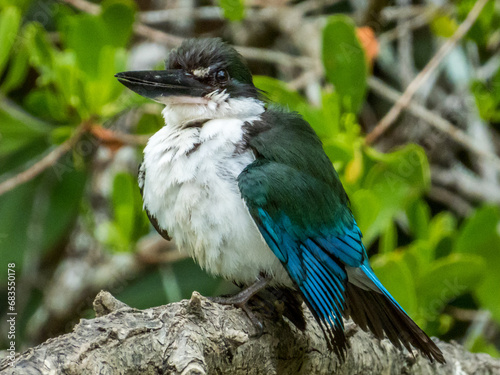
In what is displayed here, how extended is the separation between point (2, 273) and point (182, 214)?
178 cm

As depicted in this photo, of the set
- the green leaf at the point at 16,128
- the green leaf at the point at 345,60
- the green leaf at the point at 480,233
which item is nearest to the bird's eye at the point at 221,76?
the green leaf at the point at 345,60

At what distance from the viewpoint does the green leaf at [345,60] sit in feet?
8.61

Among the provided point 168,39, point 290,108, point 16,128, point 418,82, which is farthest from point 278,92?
point 16,128

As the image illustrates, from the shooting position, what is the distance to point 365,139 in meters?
2.85

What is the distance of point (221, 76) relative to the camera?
230 cm

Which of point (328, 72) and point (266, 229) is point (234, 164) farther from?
point (328, 72)

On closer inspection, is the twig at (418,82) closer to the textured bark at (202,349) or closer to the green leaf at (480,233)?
the green leaf at (480,233)

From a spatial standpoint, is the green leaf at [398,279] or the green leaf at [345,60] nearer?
the green leaf at [398,279]

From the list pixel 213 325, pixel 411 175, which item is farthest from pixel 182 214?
pixel 411 175

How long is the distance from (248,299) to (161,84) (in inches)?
29.2

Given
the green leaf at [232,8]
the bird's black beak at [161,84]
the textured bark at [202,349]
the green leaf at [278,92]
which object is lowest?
the textured bark at [202,349]

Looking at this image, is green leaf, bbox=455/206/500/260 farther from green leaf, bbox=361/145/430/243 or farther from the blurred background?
green leaf, bbox=361/145/430/243

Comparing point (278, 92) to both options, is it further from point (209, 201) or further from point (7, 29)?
point (7, 29)

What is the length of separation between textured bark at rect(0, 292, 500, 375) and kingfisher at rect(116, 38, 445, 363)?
8 centimetres
